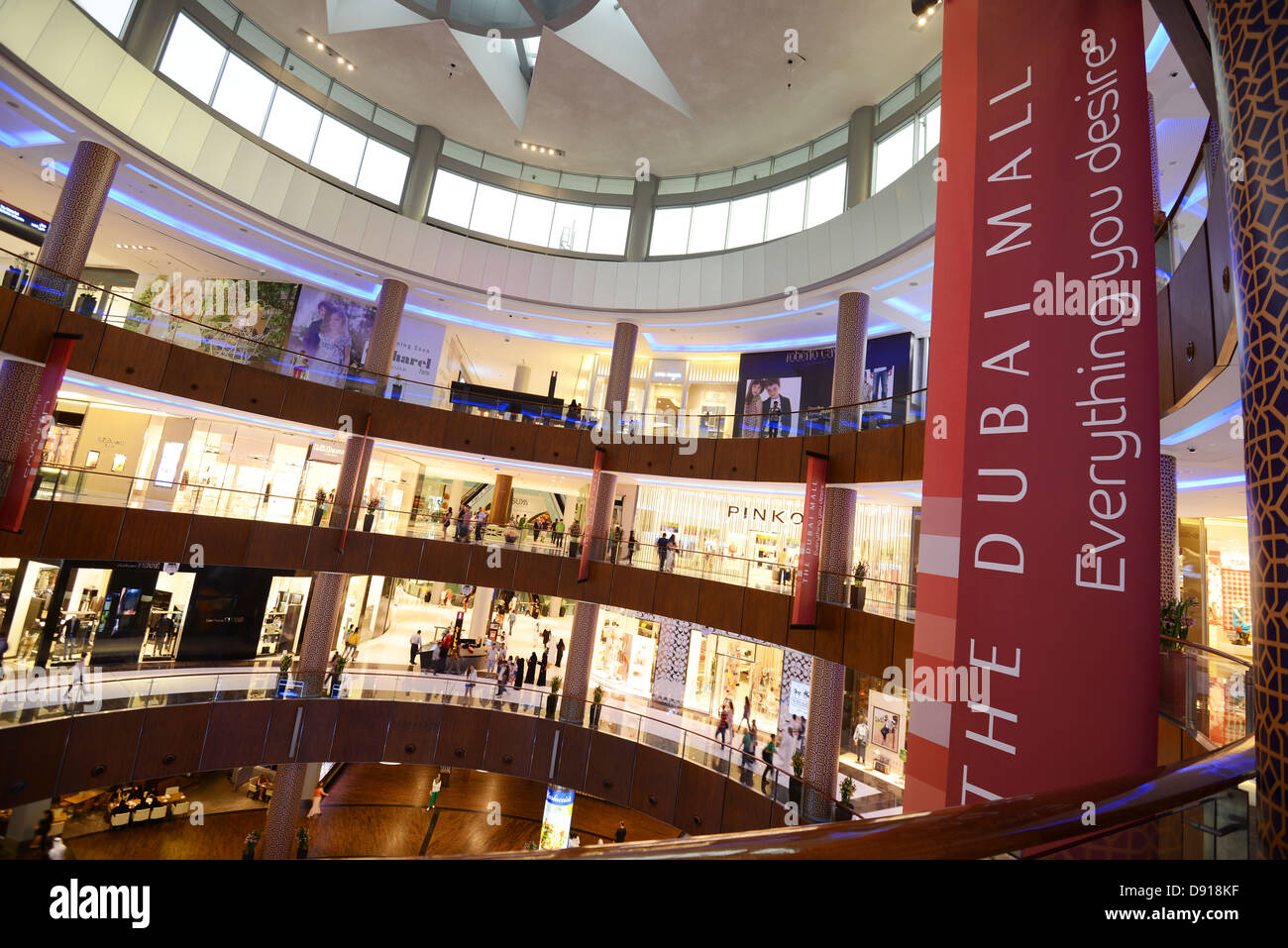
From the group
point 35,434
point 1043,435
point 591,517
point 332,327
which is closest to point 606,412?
point 591,517

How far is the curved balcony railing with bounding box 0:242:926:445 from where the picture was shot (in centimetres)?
1376

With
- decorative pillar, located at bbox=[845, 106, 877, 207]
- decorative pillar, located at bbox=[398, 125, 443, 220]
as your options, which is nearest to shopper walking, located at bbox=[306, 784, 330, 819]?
decorative pillar, located at bbox=[398, 125, 443, 220]

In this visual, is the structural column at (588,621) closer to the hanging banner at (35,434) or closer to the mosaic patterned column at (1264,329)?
the hanging banner at (35,434)

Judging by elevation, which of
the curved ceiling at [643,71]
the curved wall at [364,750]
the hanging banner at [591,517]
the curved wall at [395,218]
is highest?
the curved ceiling at [643,71]

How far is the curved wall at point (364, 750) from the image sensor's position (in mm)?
13734

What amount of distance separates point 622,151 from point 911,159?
34.4ft

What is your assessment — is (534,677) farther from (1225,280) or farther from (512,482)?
(1225,280)

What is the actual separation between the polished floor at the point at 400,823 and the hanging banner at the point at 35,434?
947cm

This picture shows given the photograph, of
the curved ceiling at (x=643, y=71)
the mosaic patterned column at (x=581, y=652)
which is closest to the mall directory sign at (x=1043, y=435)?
the curved ceiling at (x=643, y=71)

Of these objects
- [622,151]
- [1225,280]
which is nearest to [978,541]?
[1225,280]

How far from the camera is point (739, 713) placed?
2145 cm

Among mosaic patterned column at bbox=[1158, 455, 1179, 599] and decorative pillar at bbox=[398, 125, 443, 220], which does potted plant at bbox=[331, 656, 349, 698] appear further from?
mosaic patterned column at bbox=[1158, 455, 1179, 599]

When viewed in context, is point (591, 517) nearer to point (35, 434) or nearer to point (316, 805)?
point (316, 805)

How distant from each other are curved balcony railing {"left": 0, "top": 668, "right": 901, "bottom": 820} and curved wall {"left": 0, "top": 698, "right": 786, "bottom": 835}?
0.68 ft
